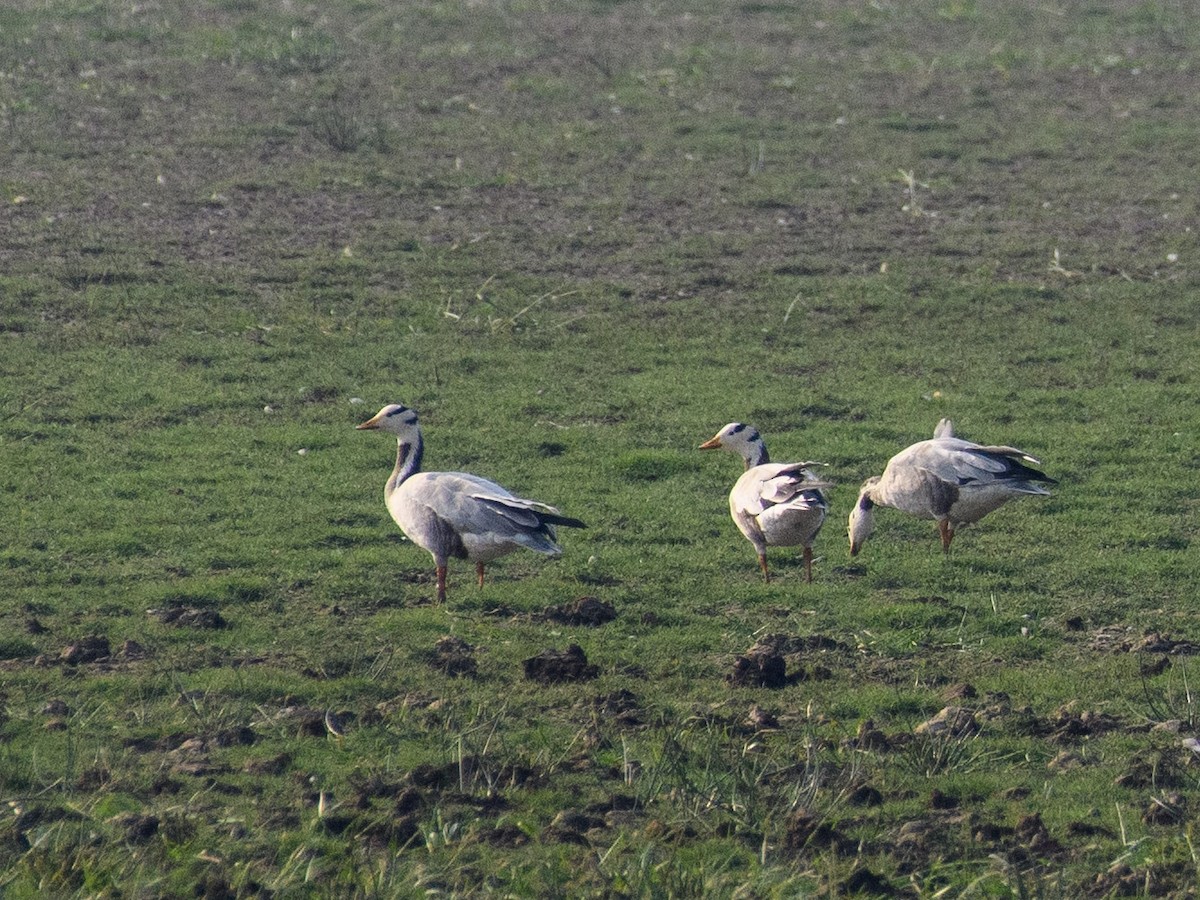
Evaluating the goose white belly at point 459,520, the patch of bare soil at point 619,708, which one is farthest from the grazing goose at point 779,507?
the patch of bare soil at point 619,708

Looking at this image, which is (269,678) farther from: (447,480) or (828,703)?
(828,703)

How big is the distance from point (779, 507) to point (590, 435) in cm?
349

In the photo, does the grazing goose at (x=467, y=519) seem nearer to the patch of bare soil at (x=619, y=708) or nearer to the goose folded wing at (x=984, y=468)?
the patch of bare soil at (x=619, y=708)

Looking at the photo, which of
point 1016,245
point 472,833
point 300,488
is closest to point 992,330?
point 1016,245

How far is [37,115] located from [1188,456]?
14660 mm

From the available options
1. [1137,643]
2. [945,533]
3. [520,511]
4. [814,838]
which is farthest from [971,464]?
[814,838]

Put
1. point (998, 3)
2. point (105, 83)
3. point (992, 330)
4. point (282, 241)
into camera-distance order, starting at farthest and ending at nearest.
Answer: point (998, 3), point (105, 83), point (282, 241), point (992, 330)

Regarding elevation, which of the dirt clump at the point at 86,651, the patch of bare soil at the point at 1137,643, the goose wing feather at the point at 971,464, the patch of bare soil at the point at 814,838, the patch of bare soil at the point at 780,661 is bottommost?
the patch of bare soil at the point at 1137,643

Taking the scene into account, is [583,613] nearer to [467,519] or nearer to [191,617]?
[467,519]

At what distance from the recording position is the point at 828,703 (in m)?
9.45

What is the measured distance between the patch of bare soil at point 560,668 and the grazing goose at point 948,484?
9.10ft

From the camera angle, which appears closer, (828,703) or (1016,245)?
(828,703)

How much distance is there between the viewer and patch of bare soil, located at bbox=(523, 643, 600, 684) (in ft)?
31.9

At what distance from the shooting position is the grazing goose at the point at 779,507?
11.1m
